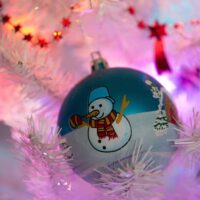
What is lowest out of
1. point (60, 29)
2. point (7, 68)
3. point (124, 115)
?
point (124, 115)

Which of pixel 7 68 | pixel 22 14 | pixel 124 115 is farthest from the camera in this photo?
pixel 22 14

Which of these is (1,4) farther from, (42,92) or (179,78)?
(179,78)

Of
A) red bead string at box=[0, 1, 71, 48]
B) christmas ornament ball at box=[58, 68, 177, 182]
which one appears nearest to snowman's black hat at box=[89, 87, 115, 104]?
christmas ornament ball at box=[58, 68, 177, 182]

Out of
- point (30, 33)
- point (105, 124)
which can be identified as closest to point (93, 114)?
point (105, 124)

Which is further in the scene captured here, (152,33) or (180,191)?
(152,33)

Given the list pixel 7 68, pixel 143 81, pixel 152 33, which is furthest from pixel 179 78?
pixel 7 68

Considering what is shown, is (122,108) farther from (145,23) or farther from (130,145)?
(145,23)

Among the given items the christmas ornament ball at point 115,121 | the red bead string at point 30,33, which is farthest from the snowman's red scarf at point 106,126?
the red bead string at point 30,33
